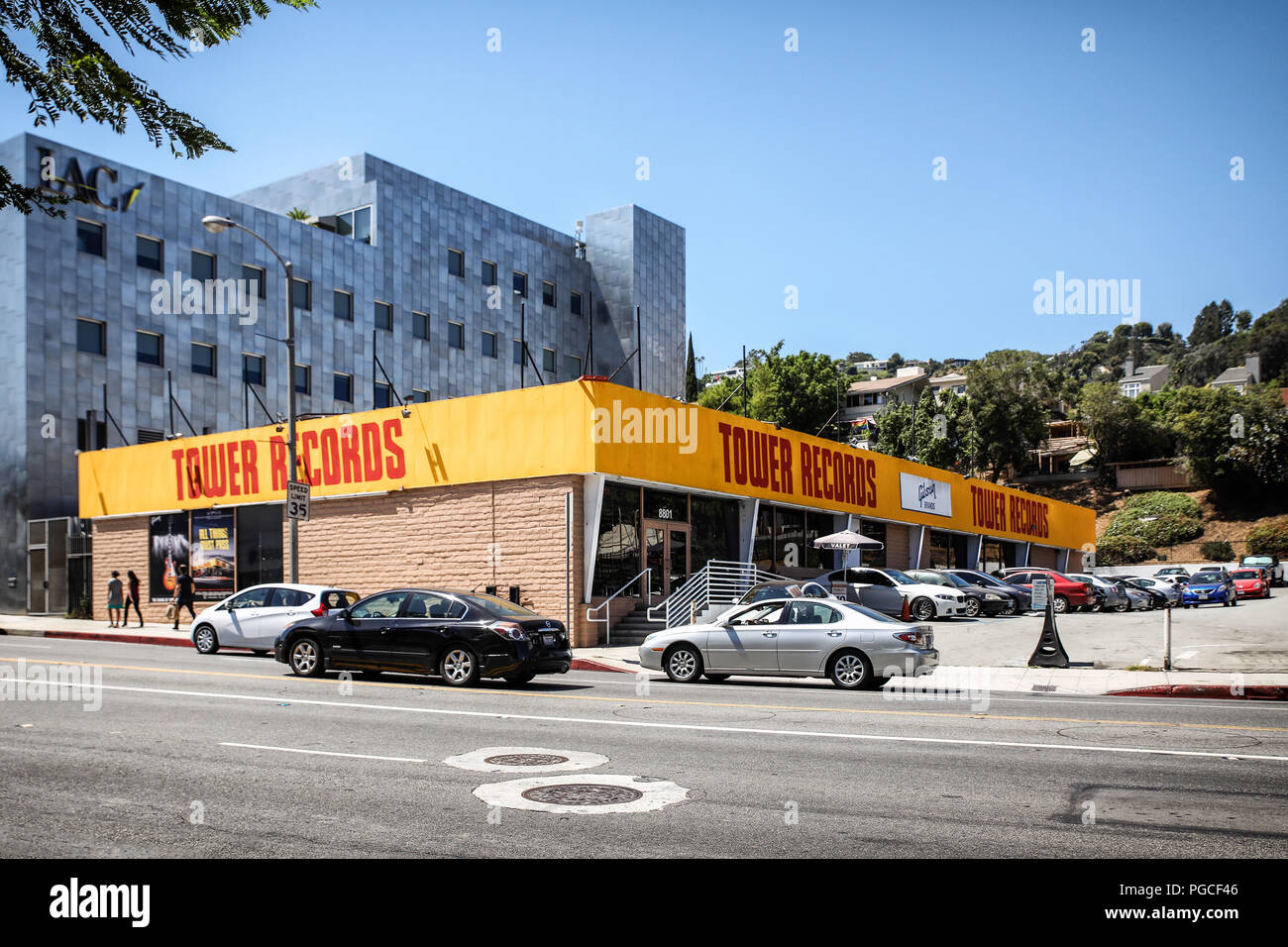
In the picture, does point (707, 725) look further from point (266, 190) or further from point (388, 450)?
point (266, 190)

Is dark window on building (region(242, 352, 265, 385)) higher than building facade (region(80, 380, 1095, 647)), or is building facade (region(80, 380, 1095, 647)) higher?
dark window on building (region(242, 352, 265, 385))

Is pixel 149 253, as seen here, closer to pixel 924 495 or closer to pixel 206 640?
pixel 206 640

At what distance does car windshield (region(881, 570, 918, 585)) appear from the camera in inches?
1244

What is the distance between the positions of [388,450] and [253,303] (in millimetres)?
24077

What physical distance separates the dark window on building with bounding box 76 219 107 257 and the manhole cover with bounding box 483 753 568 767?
3985cm

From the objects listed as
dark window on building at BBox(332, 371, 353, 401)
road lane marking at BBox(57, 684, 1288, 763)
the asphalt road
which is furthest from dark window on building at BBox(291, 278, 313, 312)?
the asphalt road

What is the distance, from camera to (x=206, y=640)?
74.8 feet

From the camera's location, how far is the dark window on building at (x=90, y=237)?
4156cm

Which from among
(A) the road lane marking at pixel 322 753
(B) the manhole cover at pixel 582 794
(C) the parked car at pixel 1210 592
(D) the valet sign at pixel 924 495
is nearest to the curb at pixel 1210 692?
(B) the manhole cover at pixel 582 794

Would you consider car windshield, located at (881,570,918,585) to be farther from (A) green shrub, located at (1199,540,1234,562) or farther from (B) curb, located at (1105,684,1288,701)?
(A) green shrub, located at (1199,540,1234,562)

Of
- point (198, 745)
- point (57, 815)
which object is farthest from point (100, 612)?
point (57, 815)

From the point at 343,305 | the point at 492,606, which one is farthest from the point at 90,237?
the point at 492,606

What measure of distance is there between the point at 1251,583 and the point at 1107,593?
52.0 ft

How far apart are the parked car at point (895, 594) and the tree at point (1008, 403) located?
210 ft
